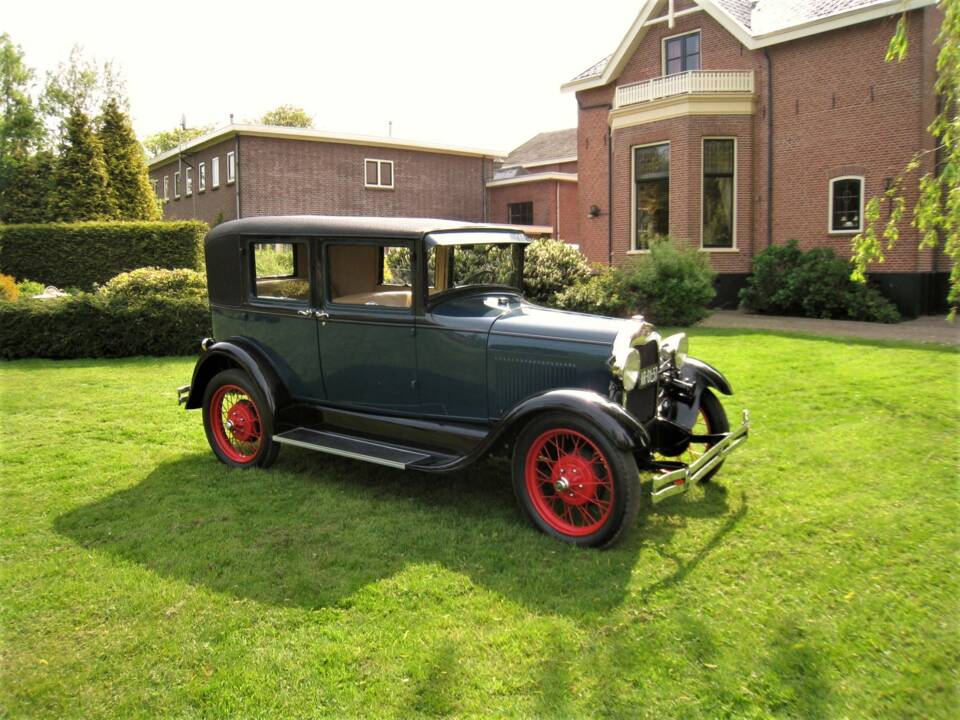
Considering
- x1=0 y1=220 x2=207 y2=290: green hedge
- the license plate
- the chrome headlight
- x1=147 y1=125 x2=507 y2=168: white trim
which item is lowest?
the license plate

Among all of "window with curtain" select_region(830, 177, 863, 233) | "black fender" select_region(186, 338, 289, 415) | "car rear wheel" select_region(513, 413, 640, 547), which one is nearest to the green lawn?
"car rear wheel" select_region(513, 413, 640, 547)

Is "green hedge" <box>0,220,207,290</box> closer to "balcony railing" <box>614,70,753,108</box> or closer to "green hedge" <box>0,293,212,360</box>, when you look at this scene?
"green hedge" <box>0,293,212,360</box>

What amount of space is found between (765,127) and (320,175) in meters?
16.6

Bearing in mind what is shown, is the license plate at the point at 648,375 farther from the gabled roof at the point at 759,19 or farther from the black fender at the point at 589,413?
the gabled roof at the point at 759,19

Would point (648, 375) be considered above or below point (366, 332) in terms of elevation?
below

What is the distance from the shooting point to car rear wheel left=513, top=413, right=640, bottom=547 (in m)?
3.97

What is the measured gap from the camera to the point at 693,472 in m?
4.25

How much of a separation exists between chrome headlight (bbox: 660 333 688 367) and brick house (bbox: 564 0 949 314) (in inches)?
499

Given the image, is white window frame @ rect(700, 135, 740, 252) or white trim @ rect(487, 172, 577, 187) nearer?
white window frame @ rect(700, 135, 740, 252)

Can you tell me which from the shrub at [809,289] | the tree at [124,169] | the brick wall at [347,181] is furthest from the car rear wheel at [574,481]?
the brick wall at [347,181]

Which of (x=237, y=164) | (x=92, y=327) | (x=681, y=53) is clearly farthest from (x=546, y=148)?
(x=92, y=327)

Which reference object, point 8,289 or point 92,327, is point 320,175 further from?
point 92,327

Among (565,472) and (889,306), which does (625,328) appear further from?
(889,306)

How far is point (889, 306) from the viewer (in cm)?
1484
